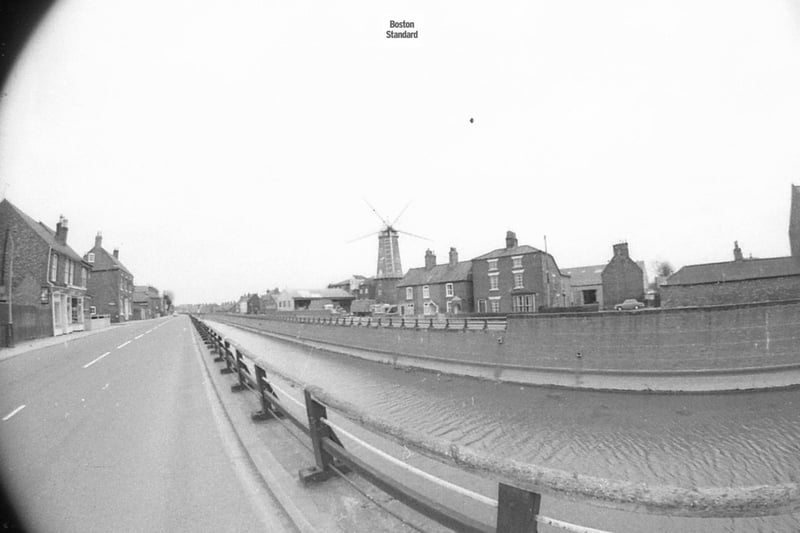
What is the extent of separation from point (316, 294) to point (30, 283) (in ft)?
202

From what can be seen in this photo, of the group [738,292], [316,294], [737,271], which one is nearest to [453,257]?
[738,292]

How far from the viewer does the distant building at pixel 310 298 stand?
270 ft

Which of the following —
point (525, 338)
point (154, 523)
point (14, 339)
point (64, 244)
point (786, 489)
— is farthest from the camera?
point (64, 244)

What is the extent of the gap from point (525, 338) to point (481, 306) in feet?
68.3

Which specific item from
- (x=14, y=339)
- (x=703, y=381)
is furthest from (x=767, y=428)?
(x=14, y=339)

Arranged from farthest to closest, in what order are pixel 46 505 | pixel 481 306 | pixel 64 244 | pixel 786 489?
pixel 481 306 < pixel 64 244 < pixel 46 505 < pixel 786 489

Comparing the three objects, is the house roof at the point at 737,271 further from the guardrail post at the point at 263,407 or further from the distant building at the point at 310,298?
the distant building at the point at 310,298

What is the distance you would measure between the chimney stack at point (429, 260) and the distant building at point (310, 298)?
3851 cm

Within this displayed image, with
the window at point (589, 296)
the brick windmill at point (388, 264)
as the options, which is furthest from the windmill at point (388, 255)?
the window at point (589, 296)

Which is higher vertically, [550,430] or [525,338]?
[525,338]

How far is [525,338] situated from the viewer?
17859mm

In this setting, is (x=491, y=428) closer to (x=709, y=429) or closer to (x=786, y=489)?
(x=709, y=429)

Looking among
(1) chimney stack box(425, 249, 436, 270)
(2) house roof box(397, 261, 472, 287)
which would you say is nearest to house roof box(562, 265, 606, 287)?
(2) house roof box(397, 261, 472, 287)

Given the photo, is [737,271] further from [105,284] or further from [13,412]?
[105,284]
